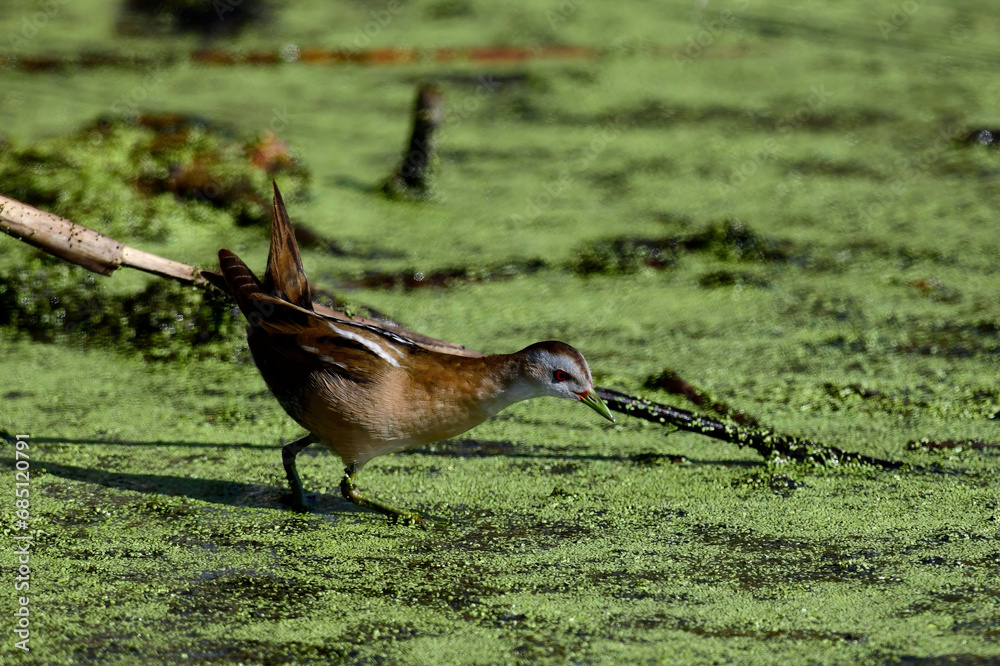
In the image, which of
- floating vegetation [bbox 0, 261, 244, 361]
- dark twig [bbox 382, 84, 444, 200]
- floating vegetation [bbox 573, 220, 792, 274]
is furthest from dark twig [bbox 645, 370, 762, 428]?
dark twig [bbox 382, 84, 444, 200]

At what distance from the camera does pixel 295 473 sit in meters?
2.63

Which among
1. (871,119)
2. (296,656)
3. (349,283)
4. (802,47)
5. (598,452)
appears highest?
(802,47)

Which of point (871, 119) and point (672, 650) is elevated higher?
point (871, 119)

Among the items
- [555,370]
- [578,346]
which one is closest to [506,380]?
[555,370]

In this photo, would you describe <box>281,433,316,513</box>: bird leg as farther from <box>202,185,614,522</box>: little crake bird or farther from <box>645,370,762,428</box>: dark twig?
<box>645,370,762,428</box>: dark twig

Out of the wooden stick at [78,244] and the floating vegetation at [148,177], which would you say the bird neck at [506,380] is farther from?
the floating vegetation at [148,177]

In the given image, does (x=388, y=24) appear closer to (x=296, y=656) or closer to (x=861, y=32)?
(x=861, y=32)

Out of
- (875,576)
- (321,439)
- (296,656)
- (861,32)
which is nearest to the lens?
(296,656)

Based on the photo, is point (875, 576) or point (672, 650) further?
point (875, 576)

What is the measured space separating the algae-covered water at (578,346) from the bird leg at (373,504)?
6cm

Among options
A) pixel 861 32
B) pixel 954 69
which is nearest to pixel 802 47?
pixel 861 32

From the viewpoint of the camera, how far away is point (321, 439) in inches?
101

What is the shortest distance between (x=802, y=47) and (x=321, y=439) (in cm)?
446

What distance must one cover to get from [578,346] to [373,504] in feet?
3.90
